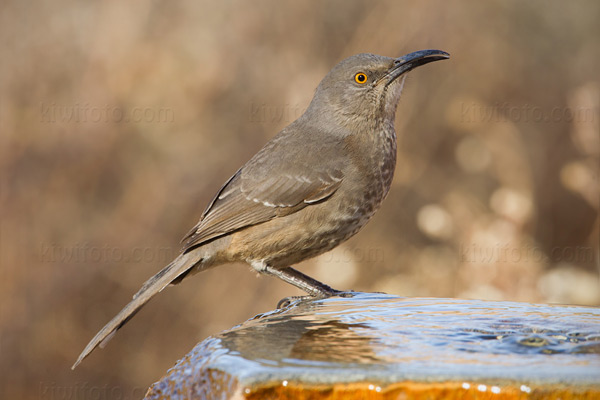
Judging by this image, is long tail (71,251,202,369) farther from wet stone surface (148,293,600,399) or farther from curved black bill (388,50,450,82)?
curved black bill (388,50,450,82)

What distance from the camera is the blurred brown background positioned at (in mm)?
7684

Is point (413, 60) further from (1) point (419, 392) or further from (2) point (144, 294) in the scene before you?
(1) point (419, 392)

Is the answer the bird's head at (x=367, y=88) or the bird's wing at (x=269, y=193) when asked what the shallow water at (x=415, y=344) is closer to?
the bird's wing at (x=269, y=193)

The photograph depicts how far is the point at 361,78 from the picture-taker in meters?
5.32

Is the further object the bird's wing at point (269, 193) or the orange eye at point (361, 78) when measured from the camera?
the orange eye at point (361, 78)

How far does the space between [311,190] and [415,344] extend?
208 centimetres

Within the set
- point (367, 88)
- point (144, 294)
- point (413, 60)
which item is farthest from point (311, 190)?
point (144, 294)

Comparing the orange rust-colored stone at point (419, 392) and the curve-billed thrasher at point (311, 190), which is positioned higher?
the curve-billed thrasher at point (311, 190)

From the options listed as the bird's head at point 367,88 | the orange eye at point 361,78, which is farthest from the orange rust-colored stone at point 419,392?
the orange eye at point 361,78

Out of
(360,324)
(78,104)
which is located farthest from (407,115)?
(360,324)

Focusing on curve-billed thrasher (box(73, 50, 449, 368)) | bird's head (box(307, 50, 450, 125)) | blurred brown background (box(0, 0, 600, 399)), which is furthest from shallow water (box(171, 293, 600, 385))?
blurred brown background (box(0, 0, 600, 399))

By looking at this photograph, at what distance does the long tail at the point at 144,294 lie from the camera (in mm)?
4636

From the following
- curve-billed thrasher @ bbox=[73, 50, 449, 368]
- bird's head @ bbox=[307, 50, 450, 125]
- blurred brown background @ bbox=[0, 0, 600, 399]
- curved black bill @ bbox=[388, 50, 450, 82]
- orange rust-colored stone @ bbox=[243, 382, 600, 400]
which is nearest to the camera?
orange rust-colored stone @ bbox=[243, 382, 600, 400]

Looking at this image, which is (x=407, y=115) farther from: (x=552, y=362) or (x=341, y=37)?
(x=552, y=362)
